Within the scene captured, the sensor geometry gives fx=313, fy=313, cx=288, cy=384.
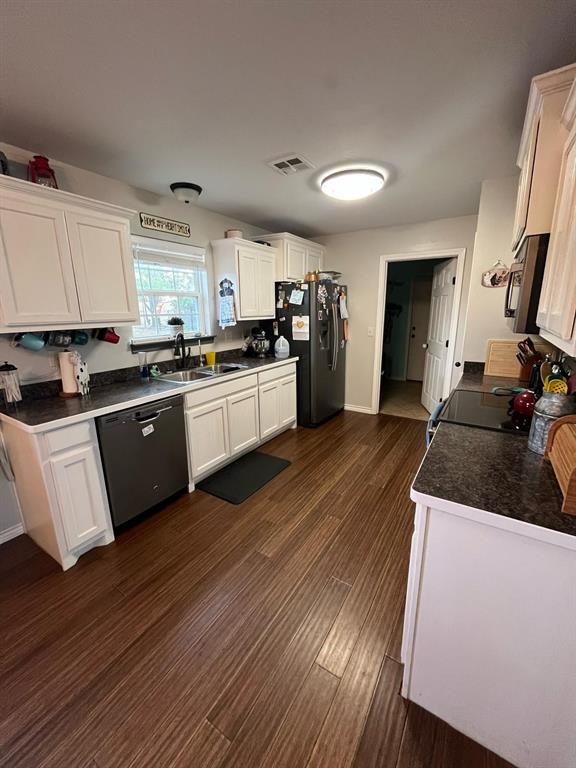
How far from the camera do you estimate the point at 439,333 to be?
13.3 ft

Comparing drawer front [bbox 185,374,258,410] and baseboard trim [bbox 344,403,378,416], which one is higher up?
drawer front [bbox 185,374,258,410]

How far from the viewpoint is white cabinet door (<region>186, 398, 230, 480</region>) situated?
2492 millimetres

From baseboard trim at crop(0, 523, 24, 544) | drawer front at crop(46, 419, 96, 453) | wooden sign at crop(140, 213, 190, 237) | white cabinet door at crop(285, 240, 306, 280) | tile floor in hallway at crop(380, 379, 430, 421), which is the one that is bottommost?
baseboard trim at crop(0, 523, 24, 544)

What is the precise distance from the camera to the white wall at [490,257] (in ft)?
7.90

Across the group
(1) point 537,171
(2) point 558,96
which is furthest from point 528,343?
(2) point 558,96

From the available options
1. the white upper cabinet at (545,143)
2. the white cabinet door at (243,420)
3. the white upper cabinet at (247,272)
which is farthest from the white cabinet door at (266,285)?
Answer: the white upper cabinet at (545,143)

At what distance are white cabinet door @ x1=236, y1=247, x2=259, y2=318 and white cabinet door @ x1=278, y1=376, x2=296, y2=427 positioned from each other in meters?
0.83

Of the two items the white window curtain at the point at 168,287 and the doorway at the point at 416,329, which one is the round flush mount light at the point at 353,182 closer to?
the white window curtain at the point at 168,287

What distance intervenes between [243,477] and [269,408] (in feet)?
2.72

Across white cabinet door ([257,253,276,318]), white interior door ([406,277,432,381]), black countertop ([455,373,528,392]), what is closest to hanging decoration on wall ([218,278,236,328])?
white cabinet door ([257,253,276,318])

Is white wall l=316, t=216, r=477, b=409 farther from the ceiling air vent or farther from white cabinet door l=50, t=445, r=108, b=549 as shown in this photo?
white cabinet door l=50, t=445, r=108, b=549

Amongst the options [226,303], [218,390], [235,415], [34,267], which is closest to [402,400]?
[235,415]

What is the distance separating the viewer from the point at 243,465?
2.98 metres

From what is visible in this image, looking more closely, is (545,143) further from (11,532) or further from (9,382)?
(11,532)
